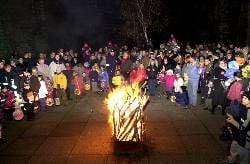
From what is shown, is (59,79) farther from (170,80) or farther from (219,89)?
(219,89)

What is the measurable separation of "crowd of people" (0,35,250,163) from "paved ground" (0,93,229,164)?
683 millimetres

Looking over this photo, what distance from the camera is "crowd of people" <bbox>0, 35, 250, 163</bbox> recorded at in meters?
13.7

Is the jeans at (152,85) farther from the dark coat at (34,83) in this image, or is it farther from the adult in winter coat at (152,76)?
the dark coat at (34,83)

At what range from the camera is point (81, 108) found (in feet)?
51.4

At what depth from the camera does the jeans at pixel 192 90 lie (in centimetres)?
1519

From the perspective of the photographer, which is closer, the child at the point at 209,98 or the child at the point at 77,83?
the child at the point at 209,98

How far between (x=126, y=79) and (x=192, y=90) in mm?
3999

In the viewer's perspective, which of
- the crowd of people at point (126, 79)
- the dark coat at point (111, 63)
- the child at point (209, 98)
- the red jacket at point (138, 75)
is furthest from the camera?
the dark coat at point (111, 63)

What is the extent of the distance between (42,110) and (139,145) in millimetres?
6664

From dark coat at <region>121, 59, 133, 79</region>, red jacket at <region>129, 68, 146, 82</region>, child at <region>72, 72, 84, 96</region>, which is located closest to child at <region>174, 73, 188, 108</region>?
red jacket at <region>129, 68, 146, 82</region>

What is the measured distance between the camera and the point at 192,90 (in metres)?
15.3

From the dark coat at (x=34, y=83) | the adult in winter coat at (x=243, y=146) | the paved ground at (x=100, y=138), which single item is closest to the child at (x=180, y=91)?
the paved ground at (x=100, y=138)

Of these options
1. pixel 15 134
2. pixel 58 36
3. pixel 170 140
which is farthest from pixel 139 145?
pixel 58 36

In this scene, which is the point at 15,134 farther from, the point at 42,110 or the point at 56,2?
the point at 56,2
